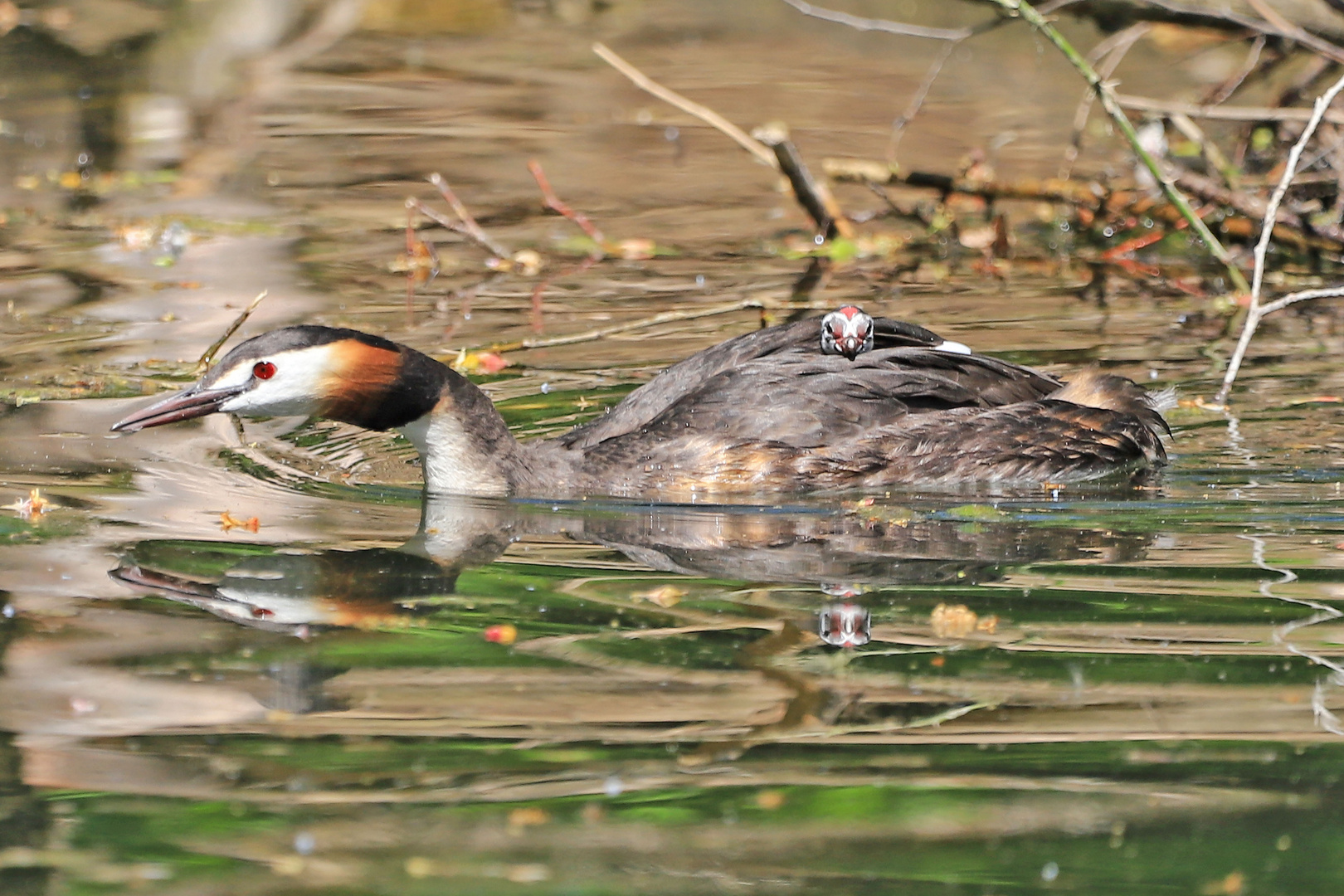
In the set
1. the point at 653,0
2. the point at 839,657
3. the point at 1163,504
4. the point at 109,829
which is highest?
the point at 653,0

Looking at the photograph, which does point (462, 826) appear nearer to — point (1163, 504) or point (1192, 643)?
point (1192, 643)

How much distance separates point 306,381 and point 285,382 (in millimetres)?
77

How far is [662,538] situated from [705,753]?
6.67ft

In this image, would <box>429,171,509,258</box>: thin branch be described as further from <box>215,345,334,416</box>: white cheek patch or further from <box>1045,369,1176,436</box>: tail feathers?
<box>1045,369,1176,436</box>: tail feathers

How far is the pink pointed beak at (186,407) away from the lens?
652 centimetres

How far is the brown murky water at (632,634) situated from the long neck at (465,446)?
0.41 feet

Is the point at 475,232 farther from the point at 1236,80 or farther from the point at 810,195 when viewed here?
the point at 1236,80

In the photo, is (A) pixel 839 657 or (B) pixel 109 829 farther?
(A) pixel 839 657

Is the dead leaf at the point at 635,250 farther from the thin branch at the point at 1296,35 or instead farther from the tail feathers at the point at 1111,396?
the tail feathers at the point at 1111,396

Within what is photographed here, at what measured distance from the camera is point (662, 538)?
6.55 m

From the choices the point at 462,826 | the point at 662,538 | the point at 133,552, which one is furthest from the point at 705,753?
the point at 133,552

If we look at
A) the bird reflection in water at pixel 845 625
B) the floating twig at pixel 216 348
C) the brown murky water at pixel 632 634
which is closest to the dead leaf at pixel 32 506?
the brown murky water at pixel 632 634

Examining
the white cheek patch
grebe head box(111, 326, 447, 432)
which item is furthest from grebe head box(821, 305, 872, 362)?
the white cheek patch

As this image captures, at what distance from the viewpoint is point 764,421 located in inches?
279
